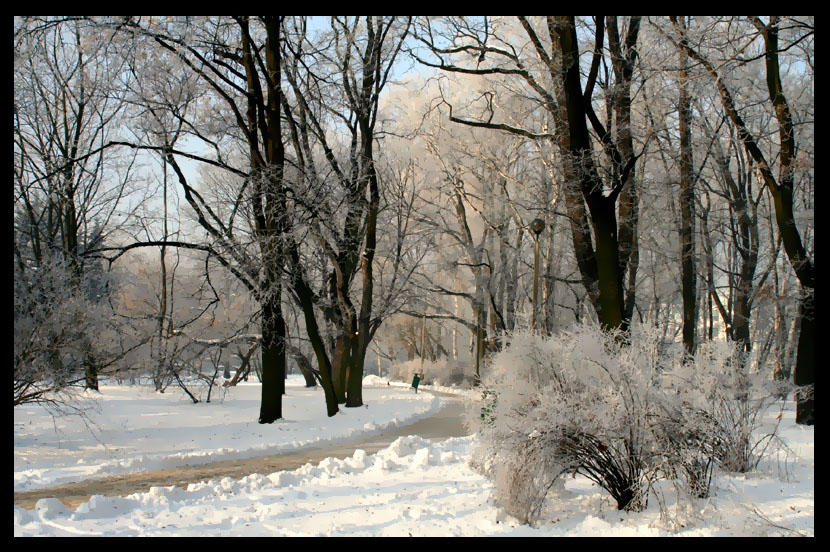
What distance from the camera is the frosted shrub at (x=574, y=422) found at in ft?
18.3

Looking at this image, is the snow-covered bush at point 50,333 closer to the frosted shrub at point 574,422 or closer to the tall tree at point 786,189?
the frosted shrub at point 574,422

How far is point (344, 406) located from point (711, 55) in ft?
45.0

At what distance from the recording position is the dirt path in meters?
8.04

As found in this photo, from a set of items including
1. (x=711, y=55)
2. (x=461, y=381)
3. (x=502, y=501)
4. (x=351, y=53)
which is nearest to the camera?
(x=502, y=501)

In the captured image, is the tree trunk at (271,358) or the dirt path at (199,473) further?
the tree trunk at (271,358)

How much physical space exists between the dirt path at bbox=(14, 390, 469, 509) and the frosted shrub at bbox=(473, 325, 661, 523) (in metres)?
1.65

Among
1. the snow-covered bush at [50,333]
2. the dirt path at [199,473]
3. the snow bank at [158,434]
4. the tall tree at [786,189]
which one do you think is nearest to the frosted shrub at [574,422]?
the dirt path at [199,473]

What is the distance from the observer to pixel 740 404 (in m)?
6.42

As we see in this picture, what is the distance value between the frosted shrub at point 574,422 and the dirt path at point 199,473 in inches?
65.1

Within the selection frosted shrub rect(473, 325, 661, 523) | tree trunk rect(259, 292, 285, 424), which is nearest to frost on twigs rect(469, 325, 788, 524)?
frosted shrub rect(473, 325, 661, 523)

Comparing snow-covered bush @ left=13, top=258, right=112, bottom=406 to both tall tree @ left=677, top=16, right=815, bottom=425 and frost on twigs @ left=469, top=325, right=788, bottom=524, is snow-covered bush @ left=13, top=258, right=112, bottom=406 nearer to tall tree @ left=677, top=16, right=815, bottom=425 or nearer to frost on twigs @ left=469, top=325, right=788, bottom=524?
frost on twigs @ left=469, top=325, right=788, bottom=524

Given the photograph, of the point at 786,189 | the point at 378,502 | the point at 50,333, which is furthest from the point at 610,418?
the point at 50,333
